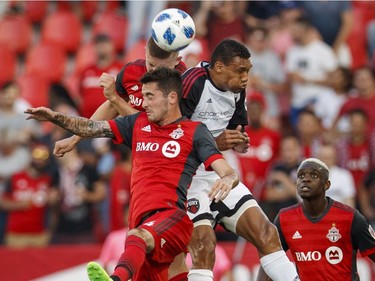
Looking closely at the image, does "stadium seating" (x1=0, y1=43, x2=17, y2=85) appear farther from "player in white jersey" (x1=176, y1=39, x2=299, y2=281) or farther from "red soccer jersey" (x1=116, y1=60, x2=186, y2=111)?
"player in white jersey" (x1=176, y1=39, x2=299, y2=281)

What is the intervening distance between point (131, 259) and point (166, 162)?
2.87 ft

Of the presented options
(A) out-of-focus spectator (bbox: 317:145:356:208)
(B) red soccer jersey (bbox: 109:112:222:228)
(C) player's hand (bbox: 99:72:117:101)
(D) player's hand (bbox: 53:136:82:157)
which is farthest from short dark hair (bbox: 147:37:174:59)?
(A) out-of-focus spectator (bbox: 317:145:356:208)

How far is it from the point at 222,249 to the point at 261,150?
174cm

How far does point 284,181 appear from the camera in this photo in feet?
43.9

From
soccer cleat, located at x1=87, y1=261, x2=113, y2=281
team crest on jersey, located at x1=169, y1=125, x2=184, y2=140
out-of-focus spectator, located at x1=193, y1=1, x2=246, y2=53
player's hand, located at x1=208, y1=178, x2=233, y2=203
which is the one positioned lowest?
soccer cleat, located at x1=87, y1=261, x2=113, y2=281

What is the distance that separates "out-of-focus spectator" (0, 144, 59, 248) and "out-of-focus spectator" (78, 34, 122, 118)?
4.90ft

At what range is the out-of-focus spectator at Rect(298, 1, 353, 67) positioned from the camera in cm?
1566

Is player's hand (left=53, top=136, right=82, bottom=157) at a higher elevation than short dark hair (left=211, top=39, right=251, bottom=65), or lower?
lower

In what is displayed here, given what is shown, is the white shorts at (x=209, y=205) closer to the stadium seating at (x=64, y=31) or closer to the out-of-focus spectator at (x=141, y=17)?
the out-of-focus spectator at (x=141, y=17)

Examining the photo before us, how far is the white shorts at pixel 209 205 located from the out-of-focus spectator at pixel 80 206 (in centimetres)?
489

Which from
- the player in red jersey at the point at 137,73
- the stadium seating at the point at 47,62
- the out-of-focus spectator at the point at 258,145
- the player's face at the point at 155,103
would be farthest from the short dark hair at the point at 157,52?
the stadium seating at the point at 47,62

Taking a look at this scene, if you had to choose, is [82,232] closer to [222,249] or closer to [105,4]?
[222,249]

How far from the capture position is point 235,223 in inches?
356

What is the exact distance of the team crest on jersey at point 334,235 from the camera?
9148 millimetres
